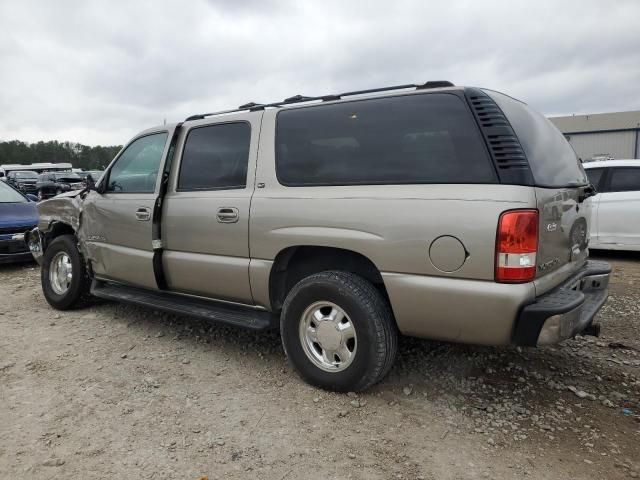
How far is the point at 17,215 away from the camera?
8039mm

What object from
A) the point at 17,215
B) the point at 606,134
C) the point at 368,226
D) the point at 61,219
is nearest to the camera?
the point at 368,226

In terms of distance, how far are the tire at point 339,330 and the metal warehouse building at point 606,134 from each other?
41.0 m

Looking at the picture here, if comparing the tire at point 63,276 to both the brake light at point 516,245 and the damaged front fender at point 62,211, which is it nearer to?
the damaged front fender at point 62,211

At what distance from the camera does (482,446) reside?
261cm

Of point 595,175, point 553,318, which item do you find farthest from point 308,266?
point 595,175

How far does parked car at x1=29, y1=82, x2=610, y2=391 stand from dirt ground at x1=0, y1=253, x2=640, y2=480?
0.39 meters

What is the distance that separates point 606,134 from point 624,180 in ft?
130

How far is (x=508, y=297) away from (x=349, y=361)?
1.06 metres

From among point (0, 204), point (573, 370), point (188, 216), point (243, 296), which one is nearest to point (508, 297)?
point (573, 370)

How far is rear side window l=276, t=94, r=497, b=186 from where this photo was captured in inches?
107

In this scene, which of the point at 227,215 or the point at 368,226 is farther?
the point at 227,215

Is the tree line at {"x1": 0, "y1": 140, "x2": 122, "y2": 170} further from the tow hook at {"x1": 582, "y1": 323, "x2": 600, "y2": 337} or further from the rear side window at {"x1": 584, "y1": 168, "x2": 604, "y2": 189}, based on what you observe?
the tow hook at {"x1": 582, "y1": 323, "x2": 600, "y2": 337}

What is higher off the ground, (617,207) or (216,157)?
(216,157)

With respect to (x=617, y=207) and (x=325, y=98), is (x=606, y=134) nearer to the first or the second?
(x=617, y=207)
